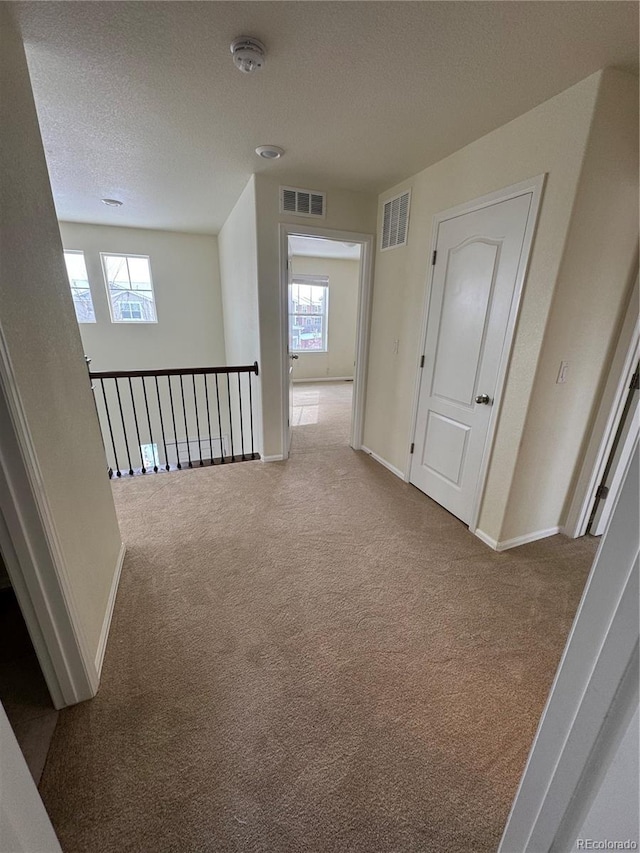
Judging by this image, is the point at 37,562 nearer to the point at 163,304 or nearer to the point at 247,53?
the point at 247,53

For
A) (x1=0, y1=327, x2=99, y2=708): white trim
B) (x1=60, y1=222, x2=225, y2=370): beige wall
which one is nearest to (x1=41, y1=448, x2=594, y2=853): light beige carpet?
(x1=0, y1=327, x2=99, y2=708): white trim

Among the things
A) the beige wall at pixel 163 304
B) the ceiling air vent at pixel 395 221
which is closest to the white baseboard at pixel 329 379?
the beige wall at pixel 163 304

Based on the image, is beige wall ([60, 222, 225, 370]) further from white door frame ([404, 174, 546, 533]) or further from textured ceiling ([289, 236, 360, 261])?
white door frame ([404, 174, 546, 533])

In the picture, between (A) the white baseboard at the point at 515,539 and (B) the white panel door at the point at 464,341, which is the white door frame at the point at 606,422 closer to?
(A) the white baseboard at the point at 515,539

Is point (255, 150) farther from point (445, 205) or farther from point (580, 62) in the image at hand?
point (580, 62)

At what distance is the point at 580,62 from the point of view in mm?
1401

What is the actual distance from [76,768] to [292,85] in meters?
2.86

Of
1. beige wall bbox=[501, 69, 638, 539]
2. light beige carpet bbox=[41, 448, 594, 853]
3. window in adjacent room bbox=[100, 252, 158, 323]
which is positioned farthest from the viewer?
window in adjacent room bbox=[100, 252, 158, 323]

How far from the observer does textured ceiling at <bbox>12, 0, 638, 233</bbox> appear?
4.03 ft

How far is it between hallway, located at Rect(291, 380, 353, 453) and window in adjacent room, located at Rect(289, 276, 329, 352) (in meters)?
0.84

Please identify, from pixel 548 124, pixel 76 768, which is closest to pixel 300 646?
pixel 76 768

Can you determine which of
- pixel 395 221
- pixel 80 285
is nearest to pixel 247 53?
pixel 395 221

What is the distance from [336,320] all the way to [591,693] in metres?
7.09

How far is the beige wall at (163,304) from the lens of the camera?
4773 mm
